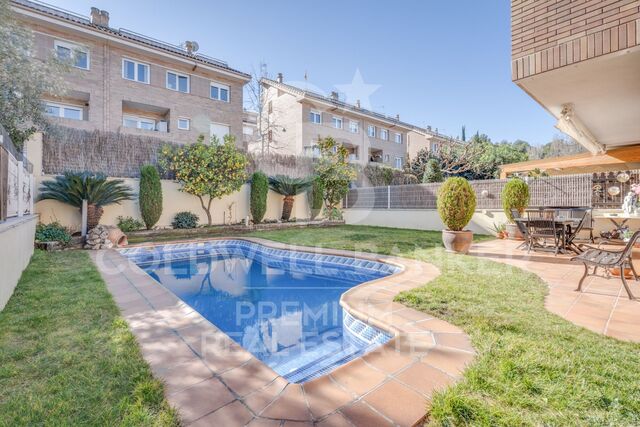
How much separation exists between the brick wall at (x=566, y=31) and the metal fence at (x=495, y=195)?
25.1ft

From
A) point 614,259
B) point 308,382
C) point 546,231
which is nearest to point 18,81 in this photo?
point 308,382

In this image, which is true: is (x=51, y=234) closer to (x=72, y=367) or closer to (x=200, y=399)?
(x=72, y=367)

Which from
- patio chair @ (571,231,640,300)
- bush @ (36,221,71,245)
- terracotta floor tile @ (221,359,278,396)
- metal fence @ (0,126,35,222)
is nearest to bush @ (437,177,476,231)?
patio chair @ (571,231,640,300)

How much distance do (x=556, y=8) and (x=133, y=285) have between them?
7.72 metres

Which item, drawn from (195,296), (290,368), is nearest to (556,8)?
(290,368)

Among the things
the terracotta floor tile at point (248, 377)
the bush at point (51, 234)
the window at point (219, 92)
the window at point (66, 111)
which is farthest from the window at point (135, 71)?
the terracotta floor tile at point (248, 377)

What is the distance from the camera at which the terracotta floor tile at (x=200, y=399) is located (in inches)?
73.6

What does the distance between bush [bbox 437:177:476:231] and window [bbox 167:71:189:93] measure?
53.6ft

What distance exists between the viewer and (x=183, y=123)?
57.6ft

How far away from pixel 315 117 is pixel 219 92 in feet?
25.3

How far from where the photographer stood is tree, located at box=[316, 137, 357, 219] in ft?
51.0

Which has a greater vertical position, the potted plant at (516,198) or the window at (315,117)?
the window at (315,117)

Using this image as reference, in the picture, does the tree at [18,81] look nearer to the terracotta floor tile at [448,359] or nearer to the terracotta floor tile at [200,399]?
the terracotta floor tile at [200,399]

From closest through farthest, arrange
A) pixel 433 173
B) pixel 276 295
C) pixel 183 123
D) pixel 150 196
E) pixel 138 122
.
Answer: pixel 276 295, pixel 150 196, pixel 138 122, pixel 183 123, pixel 433 173
